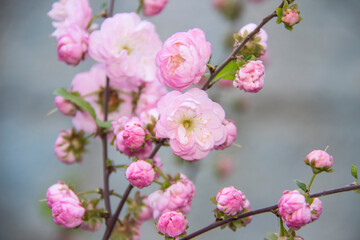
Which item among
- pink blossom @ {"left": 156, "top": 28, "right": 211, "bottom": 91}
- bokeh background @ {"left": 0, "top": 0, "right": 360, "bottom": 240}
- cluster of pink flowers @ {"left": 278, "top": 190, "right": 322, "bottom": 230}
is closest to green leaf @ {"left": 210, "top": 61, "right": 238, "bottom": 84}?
pink blossom @ {"left": 156, "top": 28, "right": 211, "bottom": 91}

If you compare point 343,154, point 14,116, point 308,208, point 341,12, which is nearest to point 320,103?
point 343,154

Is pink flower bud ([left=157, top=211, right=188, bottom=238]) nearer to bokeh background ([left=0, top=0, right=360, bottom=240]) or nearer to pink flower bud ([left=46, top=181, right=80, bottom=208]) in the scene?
pink flower bud ([left=46, top=181, right=80, bottom=208])

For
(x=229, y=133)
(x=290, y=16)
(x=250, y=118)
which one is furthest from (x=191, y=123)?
(x=250, y=118)

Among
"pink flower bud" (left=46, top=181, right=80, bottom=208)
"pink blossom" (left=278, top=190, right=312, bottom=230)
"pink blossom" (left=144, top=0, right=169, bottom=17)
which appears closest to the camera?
A: "pink blossom" (left=278, top=190, right=312, bottom=230)

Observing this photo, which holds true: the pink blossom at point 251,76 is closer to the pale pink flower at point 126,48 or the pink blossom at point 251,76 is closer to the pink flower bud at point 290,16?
the pink flower bud at point 290,16

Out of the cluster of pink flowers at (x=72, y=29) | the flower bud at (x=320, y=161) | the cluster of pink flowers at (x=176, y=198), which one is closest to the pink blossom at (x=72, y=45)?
the cluster of pink flowers at (x=72, y=29)

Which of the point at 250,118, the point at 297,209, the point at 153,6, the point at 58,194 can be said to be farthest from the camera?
the point at 250,118

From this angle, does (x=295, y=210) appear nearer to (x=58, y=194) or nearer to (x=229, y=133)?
(x=229, y=133)
